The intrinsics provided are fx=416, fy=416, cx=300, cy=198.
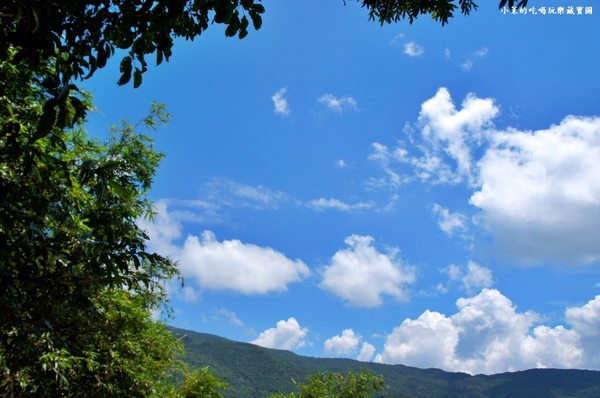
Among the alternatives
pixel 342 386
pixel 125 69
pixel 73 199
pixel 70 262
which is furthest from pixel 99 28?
pixel 342 386

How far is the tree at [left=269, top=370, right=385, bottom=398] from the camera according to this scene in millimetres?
27219

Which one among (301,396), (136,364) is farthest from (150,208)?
(301,396)

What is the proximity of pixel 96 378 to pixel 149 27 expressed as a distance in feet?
28.4

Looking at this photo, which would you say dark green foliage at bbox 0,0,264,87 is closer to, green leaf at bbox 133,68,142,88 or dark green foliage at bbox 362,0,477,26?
green leaf at bbox 133,68,142,88

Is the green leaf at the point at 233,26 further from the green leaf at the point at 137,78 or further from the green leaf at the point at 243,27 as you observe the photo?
the green leaf at the point at 137,78

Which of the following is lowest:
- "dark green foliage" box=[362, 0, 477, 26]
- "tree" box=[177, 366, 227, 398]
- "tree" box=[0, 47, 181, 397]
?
"tree" box=[177, 366, 227, 398]

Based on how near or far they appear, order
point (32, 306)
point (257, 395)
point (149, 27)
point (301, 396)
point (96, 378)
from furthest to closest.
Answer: point (257, 395)
point (301, 396)
point (96, 378)
point (32, 306)
point (149, 27)

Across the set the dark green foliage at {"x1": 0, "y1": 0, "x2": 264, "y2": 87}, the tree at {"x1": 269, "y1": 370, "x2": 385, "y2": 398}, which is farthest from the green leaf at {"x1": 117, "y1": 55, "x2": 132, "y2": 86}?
the tree at {"x1": 269, "y1": 370, "x2": 385, "y2": 398}

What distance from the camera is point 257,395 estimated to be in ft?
637

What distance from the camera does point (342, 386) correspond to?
28156 mm

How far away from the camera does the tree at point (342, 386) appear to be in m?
27.2

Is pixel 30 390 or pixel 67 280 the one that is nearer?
pixel 67 280

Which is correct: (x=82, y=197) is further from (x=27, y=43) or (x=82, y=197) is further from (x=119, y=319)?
(x=27, y=43)

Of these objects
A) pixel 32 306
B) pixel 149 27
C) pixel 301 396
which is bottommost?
pixel 301 396
